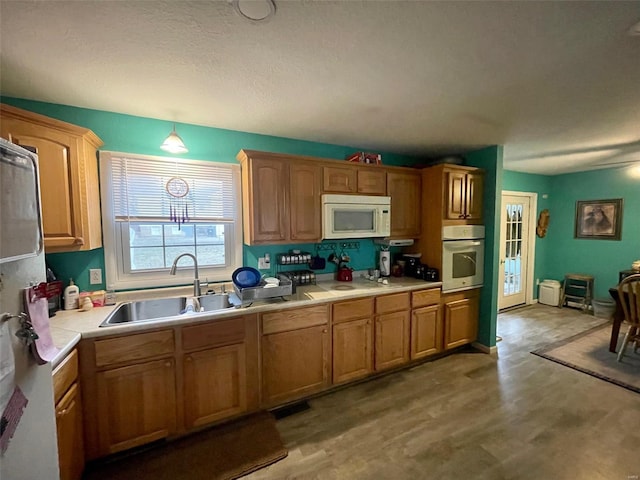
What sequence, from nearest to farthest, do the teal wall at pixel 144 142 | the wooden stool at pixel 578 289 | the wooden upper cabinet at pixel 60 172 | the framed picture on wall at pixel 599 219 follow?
the wooden upper cabinet at pixel 60 172, the teal wall at pixel 144 142, the framed picture on wall at pixel 599 219, the wooden stool at pixel 578 289

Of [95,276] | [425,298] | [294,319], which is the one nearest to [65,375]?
[95,276]

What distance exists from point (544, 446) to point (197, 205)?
10.6ft

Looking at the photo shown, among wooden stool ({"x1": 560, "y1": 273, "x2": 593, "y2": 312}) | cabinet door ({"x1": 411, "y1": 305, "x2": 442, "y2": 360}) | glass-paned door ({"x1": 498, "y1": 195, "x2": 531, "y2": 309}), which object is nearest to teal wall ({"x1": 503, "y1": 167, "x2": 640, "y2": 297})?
wooden stool ({"x1": 560, "y1": 273, "x2": 593, "y2": 312})

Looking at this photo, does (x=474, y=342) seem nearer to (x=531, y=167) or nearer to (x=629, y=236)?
(x=531, y=167)

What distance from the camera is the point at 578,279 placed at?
181 inches

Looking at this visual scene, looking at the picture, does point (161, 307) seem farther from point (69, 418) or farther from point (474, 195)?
point (474, 195)

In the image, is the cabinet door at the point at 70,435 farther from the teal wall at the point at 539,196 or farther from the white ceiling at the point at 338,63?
the teal wall at the point at 539,196

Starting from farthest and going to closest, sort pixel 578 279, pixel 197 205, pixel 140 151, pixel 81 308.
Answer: pixel 578 279 < pixel 197 205 < pixel 140 151 < pixel 81 308

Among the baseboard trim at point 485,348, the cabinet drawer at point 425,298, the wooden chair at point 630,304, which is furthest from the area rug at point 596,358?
the cabinet drawer at point 425,298

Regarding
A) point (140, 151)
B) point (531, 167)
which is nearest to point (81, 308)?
point (140, 151)

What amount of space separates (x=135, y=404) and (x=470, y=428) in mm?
2377

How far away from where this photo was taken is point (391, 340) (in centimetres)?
270

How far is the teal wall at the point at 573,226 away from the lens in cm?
418

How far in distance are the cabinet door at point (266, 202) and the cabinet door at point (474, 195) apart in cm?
209
